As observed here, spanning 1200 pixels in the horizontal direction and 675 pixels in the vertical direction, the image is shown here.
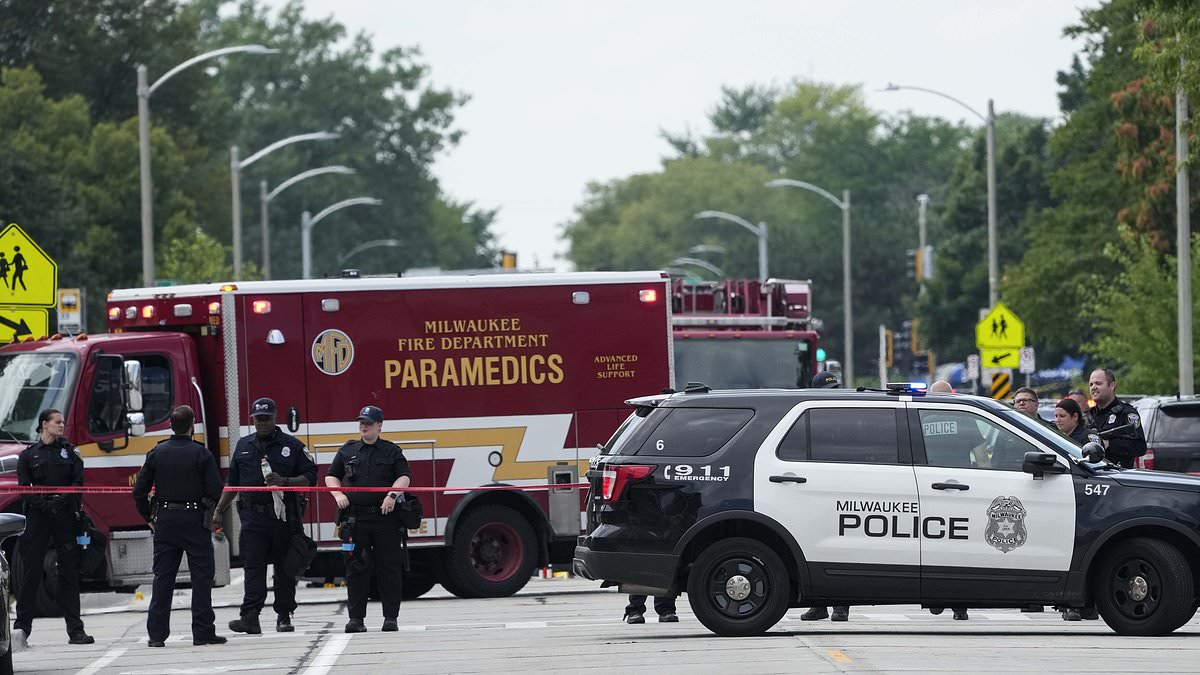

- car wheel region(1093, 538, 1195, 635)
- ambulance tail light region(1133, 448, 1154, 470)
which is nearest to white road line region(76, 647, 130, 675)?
car wheel region(1093, 538, 1195, 635)

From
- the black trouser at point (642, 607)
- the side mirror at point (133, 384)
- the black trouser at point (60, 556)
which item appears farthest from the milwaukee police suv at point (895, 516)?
the side mirror at point (133, 384)

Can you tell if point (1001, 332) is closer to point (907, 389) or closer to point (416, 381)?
point (416, 381)

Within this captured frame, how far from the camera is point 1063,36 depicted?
174ft

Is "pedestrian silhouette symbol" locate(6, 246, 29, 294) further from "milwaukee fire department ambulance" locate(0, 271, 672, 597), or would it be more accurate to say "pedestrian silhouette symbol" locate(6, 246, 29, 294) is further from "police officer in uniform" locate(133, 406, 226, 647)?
"police officer in uniform" locate(133, 406, 226, 647)

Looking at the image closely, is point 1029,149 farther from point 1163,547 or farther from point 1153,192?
point 1163,547

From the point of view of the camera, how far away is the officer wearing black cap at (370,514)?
1686 cm

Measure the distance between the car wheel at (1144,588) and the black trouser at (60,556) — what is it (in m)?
7.70

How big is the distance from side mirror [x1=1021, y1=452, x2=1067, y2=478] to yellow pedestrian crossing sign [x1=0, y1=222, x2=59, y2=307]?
1061 cm

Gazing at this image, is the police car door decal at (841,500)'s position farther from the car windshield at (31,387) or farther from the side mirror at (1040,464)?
the car windshield at (31,387)

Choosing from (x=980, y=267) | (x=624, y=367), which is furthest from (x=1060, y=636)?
(x=980, y=267)

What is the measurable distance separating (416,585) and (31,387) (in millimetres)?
4226

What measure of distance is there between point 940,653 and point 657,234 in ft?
387

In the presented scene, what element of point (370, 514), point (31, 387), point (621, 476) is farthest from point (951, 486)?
point (31, 387)

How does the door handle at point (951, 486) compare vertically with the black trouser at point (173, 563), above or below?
above
